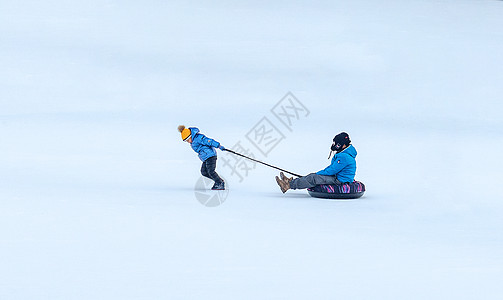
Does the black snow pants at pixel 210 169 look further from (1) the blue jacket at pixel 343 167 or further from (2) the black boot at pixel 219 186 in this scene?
(1) the blue jacket at pixel 343 167

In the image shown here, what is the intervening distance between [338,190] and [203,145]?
162 cm

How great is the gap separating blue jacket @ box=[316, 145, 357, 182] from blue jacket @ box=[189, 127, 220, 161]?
50.1 inches

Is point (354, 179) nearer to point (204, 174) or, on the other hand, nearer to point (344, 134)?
point (344, 134)

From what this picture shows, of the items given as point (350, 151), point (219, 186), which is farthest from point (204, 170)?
point (350, 151)

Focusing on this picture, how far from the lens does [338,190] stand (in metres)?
8.41

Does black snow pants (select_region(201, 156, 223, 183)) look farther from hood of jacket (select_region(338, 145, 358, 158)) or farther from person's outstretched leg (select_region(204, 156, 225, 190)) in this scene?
hood of jacket (select_region(338, 145, 358, 158))

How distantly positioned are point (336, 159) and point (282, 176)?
27.3 inches

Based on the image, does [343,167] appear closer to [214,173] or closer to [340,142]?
[340,142]

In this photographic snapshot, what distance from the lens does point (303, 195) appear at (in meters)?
8.75

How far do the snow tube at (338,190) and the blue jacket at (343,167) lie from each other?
78 millimetres

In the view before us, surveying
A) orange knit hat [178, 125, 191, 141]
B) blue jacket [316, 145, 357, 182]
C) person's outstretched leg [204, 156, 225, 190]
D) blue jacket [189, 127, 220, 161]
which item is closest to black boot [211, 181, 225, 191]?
person's outstretched leg [204, 156, 225, 190]

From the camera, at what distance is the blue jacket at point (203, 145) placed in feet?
28.2

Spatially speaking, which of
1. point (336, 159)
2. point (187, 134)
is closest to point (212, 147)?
point (187, 134)

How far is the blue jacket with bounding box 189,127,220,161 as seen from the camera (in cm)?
861
